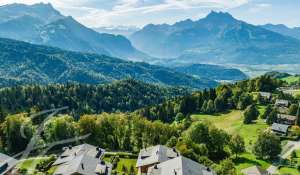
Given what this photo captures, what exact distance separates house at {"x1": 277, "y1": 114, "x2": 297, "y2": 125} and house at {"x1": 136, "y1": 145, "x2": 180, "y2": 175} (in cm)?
9037

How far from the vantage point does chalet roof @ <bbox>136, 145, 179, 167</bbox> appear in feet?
350

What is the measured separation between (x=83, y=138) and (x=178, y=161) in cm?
6116

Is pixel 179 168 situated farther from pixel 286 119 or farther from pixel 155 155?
pixel 286 119

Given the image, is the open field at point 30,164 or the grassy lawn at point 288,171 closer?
the open field at point 30,164

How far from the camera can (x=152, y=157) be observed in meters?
109

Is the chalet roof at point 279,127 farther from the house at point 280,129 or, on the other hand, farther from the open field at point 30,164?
the open field at point 30,164

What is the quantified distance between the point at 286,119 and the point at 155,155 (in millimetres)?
102198

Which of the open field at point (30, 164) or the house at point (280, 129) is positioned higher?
the open field at point (30, 164)

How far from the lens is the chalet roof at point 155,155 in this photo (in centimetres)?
10675

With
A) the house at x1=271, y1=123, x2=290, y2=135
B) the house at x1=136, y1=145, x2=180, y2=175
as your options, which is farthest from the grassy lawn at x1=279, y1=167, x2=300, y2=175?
the house at x1=136, y1=145, x2=180, y2=175

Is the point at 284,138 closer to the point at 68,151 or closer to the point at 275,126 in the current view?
the point at 275,126

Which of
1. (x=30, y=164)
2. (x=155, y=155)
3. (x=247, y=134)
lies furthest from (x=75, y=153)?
(x=247, y=134)

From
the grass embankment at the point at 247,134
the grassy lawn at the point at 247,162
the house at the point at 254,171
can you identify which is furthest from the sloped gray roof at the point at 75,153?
the grassy lawn at the point at 247,162

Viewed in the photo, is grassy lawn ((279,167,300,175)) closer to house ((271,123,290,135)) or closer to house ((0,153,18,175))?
house ((271,123,290,135))
